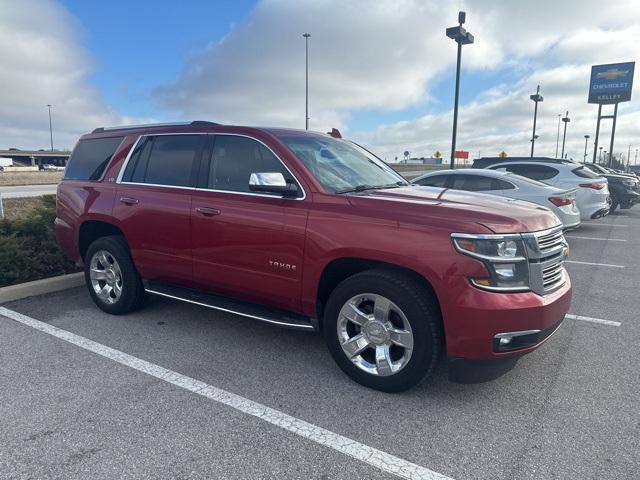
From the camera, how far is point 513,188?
9.02 metres

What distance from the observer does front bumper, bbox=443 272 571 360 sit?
2939mm

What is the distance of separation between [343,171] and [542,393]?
229 centimetres

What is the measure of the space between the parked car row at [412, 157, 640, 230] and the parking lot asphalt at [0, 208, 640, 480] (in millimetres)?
3718

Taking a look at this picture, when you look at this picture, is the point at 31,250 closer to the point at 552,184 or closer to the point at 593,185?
the point at 552,184

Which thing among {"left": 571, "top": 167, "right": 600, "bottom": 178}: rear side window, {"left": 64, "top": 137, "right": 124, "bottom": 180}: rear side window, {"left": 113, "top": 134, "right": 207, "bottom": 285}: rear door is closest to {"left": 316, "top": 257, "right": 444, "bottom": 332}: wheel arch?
{"left": 113, "top": 134, "right": 207, "bottom": 285}: rear door

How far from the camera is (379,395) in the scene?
3338 mm

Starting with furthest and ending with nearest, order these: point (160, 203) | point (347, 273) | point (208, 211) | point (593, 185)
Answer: point (593, 185) → point (160, 203) → point (208, 211) → point (347, 273)

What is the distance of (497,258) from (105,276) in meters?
3.92

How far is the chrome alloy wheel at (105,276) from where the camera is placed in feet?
16.1

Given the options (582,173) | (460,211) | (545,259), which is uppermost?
(582,173)

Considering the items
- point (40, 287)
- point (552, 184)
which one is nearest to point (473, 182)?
point (552, 184)

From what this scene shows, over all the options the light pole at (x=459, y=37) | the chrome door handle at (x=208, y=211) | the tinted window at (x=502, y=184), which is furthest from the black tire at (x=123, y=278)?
the light pole at (x=459, y=37)

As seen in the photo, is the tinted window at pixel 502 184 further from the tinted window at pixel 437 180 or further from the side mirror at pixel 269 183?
the side mirror at pixel 269 183

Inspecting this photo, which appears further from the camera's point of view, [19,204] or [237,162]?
[19,204]
